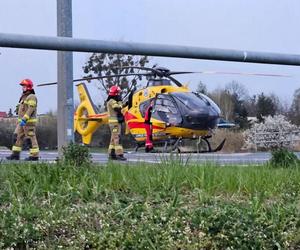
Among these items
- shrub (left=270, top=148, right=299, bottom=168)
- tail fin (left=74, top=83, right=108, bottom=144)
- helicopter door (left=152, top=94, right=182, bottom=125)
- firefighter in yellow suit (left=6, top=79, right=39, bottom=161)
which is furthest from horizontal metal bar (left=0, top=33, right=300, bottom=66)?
tail fin (left=74, top=83, right=108, bottom=144)

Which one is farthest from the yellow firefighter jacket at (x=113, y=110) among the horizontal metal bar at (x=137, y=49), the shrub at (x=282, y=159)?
the horizontal metal bar at (x=137, y=49)

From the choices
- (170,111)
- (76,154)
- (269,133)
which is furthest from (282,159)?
(269,133)

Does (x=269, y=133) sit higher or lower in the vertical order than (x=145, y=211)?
lower

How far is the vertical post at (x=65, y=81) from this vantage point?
6.93m

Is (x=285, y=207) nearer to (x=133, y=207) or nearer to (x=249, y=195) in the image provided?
(x=249, y=195)

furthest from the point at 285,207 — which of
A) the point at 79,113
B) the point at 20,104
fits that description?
the point at 79,113

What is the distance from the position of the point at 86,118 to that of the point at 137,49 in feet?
77.3

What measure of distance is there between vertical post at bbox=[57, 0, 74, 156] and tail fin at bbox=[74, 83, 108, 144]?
690 inches

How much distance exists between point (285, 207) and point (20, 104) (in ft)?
35.1

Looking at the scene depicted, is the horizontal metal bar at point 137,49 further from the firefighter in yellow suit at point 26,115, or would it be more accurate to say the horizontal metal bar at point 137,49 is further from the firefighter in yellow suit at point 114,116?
the firefighter in yellow suit at point 114,116

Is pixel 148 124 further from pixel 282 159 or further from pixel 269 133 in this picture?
pixel 282 159

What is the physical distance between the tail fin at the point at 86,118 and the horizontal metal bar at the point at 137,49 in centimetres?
Answer: 2210

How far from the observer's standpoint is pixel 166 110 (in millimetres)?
21609

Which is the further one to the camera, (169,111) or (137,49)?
(169,111)
